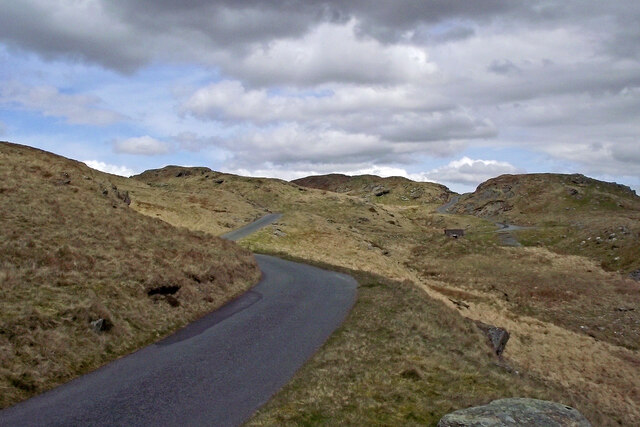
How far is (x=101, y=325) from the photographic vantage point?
1606cm

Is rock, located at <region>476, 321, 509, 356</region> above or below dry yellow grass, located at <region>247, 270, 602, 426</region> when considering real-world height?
below

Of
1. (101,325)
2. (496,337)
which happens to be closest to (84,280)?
(101,325)

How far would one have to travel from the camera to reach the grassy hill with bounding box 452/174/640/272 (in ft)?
225

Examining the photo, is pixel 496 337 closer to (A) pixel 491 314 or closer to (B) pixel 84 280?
(A) pixel 491 314

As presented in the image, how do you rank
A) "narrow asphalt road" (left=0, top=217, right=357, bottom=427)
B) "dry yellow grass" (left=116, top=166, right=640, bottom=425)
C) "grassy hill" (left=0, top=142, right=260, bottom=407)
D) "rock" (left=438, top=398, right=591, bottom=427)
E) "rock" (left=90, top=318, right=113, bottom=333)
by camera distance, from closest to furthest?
1. "rock" (left=438, top=398, right=591, bottom=427)
2. "narrow asphalt road" (left=0, top=217, right=357, bottom=427)
3. "dry yellow grass" (left=116, top=166, right=640, bottom=425)
4. "grassy hill" (left=0, top=142, right=260, bottom=407)
5. "rock" (left=90, top=318, right=113, bottom=333)

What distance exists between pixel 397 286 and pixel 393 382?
18.4 meters

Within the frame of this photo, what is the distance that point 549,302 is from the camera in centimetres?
4231

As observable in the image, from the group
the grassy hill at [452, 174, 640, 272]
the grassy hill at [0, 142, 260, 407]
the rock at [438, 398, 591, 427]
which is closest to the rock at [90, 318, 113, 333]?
the grassy hill at [0, 142, 260, 407]

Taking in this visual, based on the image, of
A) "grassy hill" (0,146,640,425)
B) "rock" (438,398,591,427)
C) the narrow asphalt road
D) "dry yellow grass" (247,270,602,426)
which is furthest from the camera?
"grassy hill" (0,146,640,425)

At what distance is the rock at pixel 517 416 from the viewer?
9.93 metres

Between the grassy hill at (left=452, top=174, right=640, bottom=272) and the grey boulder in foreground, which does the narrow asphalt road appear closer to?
the grey boulder in foreground

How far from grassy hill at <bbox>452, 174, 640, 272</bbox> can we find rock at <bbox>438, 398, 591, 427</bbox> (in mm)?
55201

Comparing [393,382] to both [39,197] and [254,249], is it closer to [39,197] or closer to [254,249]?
[39,197]

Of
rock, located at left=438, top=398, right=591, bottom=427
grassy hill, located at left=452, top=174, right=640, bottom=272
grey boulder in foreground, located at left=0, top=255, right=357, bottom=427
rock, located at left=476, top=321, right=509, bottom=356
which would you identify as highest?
grassy hill, located at left=452, top=174, right=640, bottom=272
